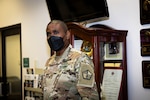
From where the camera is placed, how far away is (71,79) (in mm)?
1777

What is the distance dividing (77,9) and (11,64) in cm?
225

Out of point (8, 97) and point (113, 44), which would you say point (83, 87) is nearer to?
point (113, 44)

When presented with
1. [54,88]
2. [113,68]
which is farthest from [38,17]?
[54,88]

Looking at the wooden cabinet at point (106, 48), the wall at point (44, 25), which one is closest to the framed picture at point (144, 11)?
the wall at point (44, 25)

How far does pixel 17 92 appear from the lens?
424 cm

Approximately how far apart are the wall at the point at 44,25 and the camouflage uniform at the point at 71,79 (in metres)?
0.73

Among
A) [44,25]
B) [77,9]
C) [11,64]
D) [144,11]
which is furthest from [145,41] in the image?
[11,64]

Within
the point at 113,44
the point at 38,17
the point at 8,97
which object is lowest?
the point at 8,97

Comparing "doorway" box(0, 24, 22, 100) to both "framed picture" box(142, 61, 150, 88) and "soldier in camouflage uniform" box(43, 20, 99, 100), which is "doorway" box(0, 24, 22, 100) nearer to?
"soldier in camouflage uniform" box(43, 20, 99, 100)

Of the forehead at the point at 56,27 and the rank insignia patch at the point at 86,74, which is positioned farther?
the forehead at the point at 56,27

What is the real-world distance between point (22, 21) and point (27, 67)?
807 mm

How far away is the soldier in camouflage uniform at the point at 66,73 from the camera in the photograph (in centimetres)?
172

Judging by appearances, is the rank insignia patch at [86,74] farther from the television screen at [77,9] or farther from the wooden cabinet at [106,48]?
the television screen at [77,9]

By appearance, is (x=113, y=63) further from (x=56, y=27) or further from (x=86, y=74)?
(x=56, y=27)
